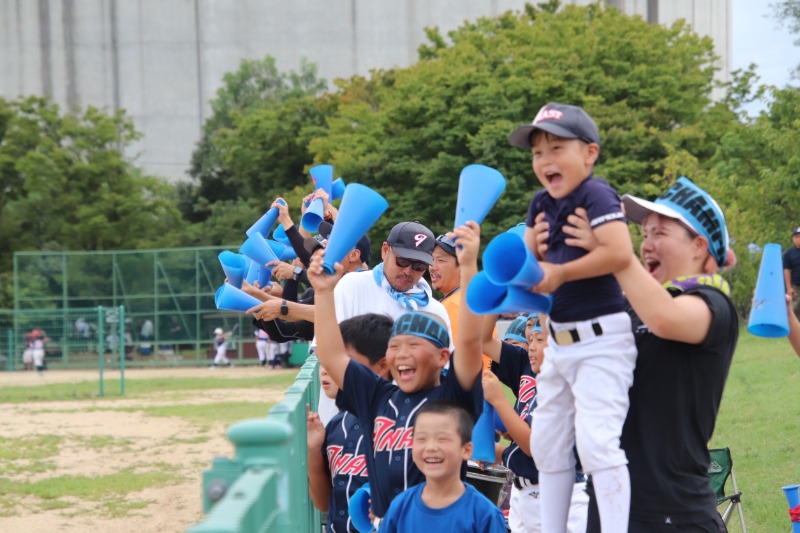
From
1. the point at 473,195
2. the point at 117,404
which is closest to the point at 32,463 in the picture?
the point at 117,404

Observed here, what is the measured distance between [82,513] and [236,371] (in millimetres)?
20959

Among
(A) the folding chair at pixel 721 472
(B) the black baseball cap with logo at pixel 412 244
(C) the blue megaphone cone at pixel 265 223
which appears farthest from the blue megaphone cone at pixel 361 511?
(C) the blue megaphone cone at pixel 265 223

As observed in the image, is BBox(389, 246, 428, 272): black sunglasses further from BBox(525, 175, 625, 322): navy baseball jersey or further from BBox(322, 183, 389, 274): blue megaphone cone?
BBox(525, 175, 625, 322): navy baseball jersey

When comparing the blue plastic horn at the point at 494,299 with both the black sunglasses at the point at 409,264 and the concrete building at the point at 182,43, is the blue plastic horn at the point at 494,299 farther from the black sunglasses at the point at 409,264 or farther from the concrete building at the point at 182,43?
the concrete building at the point at 182,43

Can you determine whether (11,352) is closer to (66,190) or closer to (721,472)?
(66,190)

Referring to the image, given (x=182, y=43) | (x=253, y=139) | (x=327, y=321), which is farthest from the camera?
(x=182, y=43)

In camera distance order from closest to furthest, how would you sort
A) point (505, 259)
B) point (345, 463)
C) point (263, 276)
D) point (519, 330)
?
point (505, 259) < point (345, 463) < point (519, 330) < point (263, 276)

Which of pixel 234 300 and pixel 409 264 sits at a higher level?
pixel 409 264

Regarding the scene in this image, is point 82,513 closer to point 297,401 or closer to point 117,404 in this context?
point 297,401

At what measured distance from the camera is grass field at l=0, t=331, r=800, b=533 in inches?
354

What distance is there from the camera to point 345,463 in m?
4.42

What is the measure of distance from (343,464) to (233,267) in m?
2.72

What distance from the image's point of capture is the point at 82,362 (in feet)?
100.0

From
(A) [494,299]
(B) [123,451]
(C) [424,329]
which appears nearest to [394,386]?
(C) [424,329]
